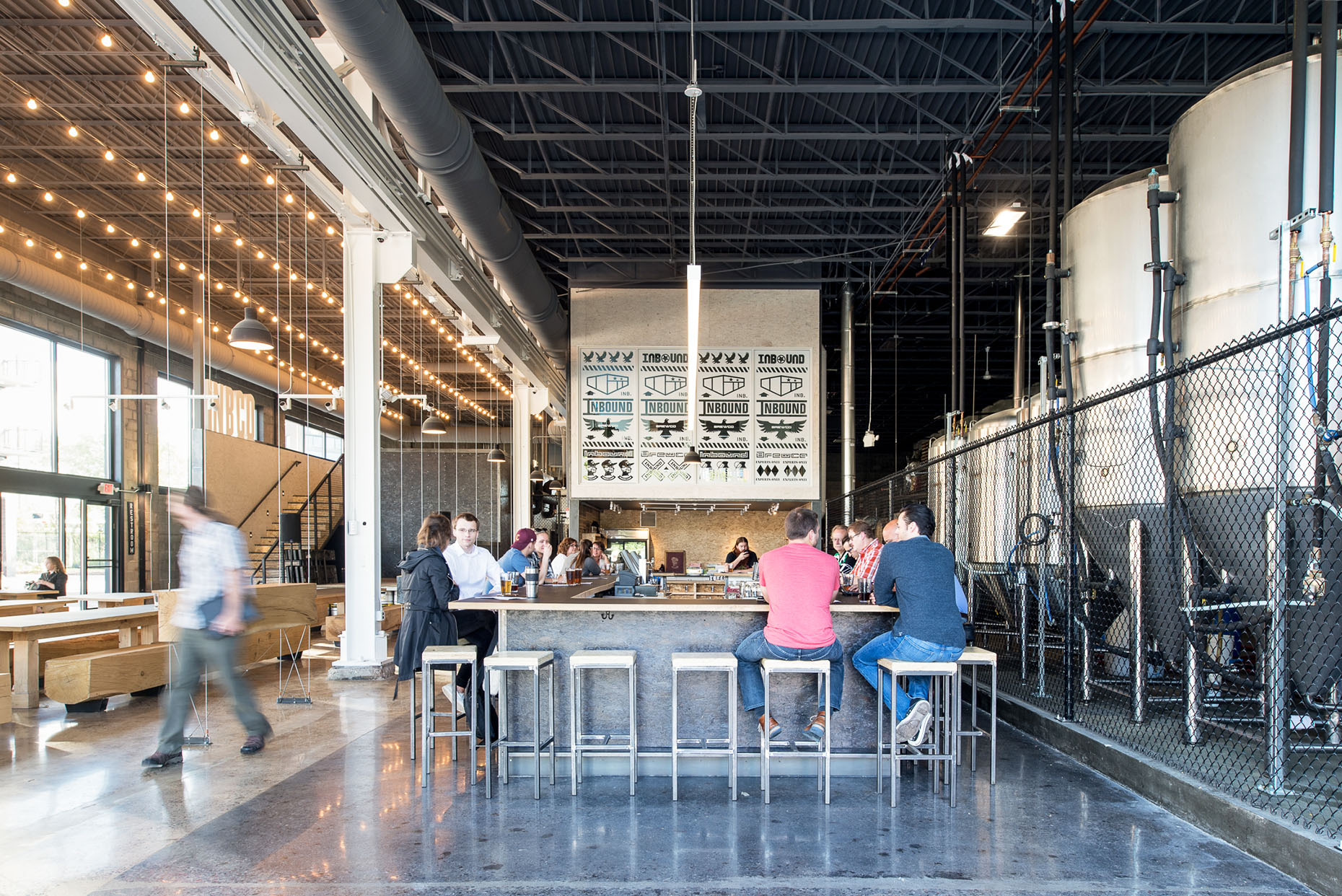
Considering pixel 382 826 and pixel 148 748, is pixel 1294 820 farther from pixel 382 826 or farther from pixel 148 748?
pixel 148 748

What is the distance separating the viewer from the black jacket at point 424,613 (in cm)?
516

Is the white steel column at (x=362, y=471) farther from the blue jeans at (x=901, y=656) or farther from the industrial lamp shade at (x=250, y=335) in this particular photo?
the blue jeans at (x=901, y=656)

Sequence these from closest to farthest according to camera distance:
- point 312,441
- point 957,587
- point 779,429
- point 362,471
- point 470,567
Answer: point 957,587 < point 470,567 < point 362,471 < point 779,429 < point 312,441

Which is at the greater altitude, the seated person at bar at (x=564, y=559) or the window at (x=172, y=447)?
the window at (x=172, y=447)

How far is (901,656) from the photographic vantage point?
15.1ft

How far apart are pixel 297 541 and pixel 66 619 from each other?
29.0 feet

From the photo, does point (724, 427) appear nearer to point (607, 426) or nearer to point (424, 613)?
point (607, 426)

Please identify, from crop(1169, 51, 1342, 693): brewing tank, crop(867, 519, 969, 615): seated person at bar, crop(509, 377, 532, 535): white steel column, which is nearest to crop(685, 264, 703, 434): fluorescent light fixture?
crop(867, 519, 969, 615): seated person at bar

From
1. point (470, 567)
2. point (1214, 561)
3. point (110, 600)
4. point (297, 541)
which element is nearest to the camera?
point (1214, 561)

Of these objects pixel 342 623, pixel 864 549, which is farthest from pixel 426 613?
pixel 342 623

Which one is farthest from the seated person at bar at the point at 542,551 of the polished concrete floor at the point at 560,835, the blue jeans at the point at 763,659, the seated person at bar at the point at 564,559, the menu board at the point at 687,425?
the menu board at the point at 687,425

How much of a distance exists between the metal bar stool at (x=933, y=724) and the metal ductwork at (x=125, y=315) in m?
11.5

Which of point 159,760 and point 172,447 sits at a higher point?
point 172,447

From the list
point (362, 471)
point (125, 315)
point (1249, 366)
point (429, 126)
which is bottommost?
point (362, 471)
